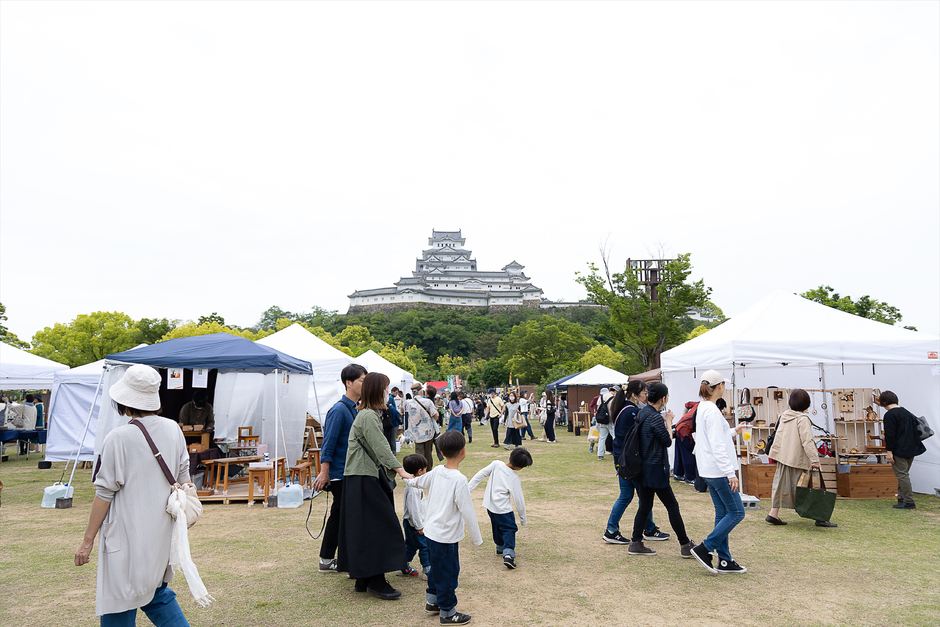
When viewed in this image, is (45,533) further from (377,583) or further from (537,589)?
(537,589)

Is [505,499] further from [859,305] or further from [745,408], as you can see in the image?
[859,305]

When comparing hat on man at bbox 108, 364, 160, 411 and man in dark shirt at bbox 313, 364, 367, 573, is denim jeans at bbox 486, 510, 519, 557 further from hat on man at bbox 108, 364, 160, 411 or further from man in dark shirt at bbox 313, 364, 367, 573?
hat on man at bbox 108, 364, 160, 411

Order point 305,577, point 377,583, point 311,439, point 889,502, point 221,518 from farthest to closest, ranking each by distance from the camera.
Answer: point 311,439, point 889,502, point 221,518, point 305,577, point 377,583

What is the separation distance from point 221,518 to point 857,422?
9.02m

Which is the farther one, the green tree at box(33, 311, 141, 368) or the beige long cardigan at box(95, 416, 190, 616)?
the green tree at box(33, 311, 141, 368)

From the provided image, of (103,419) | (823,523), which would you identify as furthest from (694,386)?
(103,419)

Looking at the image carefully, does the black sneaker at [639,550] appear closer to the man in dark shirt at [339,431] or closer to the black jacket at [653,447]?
the black jacket at [653,447]

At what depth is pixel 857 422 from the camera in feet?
29.1

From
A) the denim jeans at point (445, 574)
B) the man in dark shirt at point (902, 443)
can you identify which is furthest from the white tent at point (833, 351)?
the denim jeans at point (445, 574)

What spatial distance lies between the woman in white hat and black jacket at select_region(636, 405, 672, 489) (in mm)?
3698

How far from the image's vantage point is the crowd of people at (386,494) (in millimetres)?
2727

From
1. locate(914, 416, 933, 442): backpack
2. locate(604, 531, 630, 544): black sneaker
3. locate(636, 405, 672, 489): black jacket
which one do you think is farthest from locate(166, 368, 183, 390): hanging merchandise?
locate(914, 416, 933, 442): backpack

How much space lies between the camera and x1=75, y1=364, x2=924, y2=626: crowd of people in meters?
2.73

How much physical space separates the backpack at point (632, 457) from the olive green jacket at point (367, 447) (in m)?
2.16
